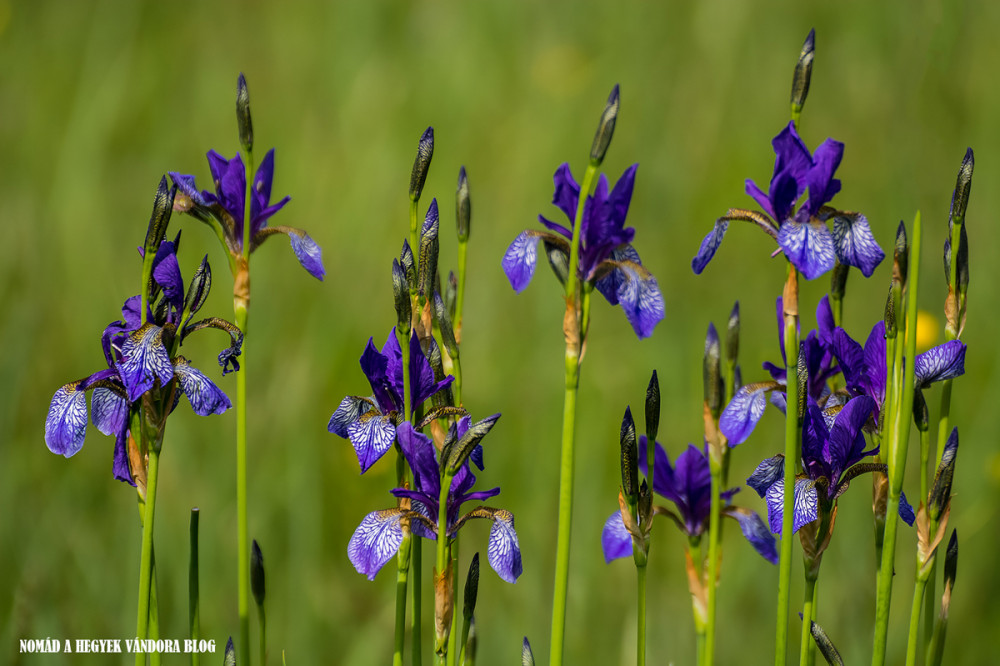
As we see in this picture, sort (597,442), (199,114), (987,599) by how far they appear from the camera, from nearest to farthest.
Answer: (987,599)
(597,442)
(199,114)

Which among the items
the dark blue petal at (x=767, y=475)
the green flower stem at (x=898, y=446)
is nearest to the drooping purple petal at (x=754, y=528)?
the dark blue petal at (x=767, y=475)

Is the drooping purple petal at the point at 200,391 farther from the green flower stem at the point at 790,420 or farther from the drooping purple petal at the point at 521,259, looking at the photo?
the green flower stem at the point at 790,420

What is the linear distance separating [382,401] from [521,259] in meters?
0.27

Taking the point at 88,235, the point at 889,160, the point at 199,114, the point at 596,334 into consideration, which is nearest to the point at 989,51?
the point at 889,160

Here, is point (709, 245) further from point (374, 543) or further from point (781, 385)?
point (374, 543)

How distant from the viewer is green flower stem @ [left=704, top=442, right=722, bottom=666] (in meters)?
1.05

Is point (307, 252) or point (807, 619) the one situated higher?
point (307, 252)

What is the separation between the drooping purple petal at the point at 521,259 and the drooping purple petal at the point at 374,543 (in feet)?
1.13

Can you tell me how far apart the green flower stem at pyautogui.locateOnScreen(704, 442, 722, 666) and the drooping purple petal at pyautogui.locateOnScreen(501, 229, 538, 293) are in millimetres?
315

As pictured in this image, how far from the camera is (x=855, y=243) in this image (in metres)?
1.14

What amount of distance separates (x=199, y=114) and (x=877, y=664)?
4.23 metres

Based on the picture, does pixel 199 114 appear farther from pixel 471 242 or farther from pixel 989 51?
pixel 989 51

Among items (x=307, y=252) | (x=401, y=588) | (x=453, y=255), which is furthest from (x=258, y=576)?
(x=453, y=255)

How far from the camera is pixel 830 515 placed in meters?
1.18
